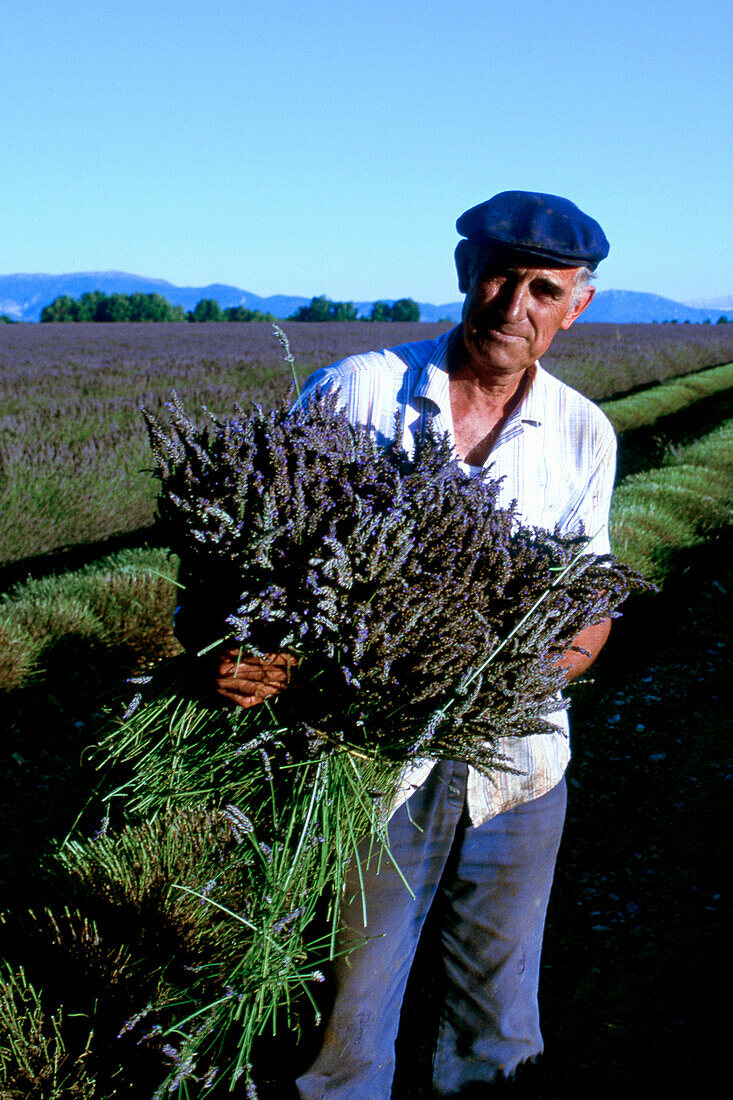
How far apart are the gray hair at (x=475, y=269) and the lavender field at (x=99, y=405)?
3.18 feet

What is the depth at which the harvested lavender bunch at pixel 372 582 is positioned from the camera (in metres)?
1.34

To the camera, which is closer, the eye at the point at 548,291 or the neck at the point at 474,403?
the eye at the point at 548,291

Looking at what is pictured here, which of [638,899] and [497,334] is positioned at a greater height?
[497,334]

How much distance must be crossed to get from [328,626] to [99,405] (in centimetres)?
906

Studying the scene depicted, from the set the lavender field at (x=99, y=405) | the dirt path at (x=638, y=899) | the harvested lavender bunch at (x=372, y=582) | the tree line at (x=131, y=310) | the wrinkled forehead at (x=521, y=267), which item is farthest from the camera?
the tree line at (x=131, y=310)

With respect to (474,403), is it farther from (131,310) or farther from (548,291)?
(131,310)

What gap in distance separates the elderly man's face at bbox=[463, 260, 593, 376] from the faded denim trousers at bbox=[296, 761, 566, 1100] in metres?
0.99

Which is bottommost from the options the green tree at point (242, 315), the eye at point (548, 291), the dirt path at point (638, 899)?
the dirt path at point (638, 899)

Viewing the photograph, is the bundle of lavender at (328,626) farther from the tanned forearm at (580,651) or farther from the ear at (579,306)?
the ear at (579,306)

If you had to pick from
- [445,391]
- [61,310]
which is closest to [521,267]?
[445,391]

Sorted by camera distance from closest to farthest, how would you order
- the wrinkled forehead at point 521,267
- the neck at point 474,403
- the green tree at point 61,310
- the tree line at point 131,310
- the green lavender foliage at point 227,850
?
the green lavender foliage at point 227,850
the wrinkled forehead at point 521,267
the neck at point 474,403
the tree line at point 131,310
the green tree at point 61,310

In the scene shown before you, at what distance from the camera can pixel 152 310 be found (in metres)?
61.1

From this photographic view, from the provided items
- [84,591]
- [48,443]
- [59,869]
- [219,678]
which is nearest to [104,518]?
[48,443]

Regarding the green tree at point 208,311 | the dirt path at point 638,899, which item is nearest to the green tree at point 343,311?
the green tree at point 208,311
